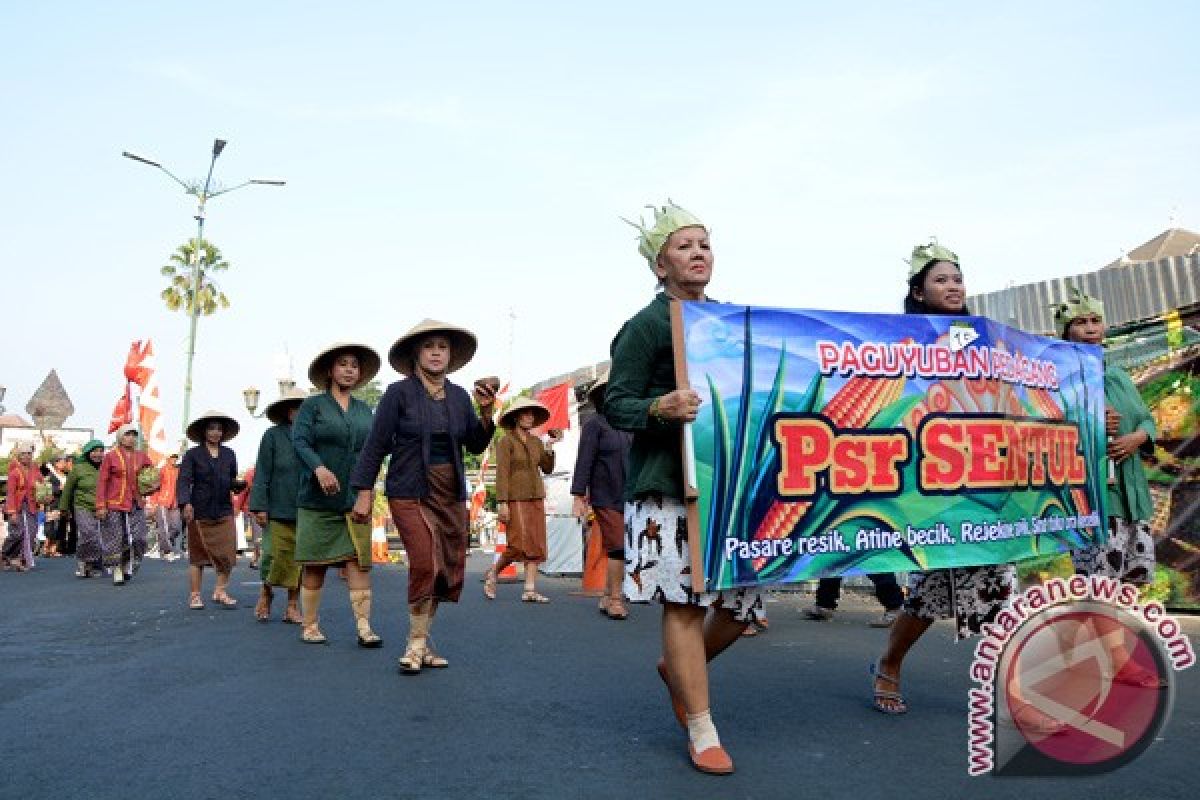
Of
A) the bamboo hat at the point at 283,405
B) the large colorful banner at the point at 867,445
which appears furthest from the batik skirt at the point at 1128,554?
the bamboo hat at the point at 283,405

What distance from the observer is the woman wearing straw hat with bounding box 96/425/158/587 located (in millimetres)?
13633

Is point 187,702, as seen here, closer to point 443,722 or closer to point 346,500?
point 443,722

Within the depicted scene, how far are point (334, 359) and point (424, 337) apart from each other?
57.9 inches

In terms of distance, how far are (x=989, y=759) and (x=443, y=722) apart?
2258mm

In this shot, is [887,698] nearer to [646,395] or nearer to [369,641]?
[646,395]

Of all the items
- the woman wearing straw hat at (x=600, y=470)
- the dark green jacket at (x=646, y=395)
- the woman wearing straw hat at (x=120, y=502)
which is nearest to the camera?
the dark green jacket at (x=646, y=395)

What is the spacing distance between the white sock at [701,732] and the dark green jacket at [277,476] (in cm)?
581

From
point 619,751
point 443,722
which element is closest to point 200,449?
point 443,722

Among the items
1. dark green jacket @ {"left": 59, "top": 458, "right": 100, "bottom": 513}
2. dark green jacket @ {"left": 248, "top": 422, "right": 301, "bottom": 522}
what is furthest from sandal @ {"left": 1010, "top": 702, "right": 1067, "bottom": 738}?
dark green jacket @ {"left": 59, "top": 458, "right": 100, "bottom": 513}

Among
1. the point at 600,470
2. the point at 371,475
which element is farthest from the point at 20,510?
the point at 371,475

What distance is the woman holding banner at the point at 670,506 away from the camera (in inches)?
139

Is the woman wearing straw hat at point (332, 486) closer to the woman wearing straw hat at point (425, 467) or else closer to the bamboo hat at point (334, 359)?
the bamboo hat at point (334, 359)

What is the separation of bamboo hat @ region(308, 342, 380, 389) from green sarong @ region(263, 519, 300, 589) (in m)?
1.71

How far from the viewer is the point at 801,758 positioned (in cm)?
365
